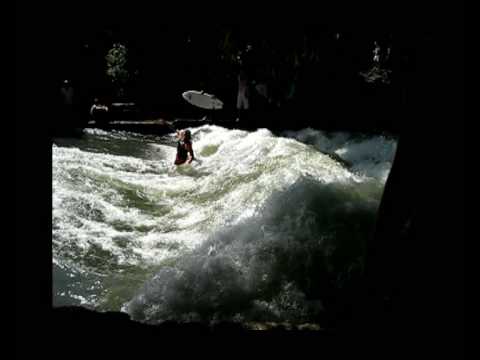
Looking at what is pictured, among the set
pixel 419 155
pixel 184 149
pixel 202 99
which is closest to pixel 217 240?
pixel 419 155

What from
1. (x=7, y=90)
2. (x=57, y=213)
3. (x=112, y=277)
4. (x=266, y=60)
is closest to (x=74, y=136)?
(x=57, y=213)

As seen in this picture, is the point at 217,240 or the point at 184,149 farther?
the point at 184,149

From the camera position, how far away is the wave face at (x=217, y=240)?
589cm

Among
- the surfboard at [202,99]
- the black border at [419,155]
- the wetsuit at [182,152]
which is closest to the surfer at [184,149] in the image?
the wetsuit at [182,152]

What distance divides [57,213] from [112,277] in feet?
8.32

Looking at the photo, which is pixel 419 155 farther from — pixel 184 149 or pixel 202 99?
pixel 202 99

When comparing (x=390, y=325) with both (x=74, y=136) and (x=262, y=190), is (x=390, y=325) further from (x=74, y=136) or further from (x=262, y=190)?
(x=74, y=136)

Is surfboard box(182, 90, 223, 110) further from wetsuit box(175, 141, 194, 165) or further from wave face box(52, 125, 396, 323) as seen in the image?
wave face box(52, 125, 396, 323)

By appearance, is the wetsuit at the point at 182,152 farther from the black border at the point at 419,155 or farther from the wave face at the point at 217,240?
the black border at the point at 419,155

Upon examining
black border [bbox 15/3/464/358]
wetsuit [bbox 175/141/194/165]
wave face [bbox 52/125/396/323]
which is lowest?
wave face [bbox 52/125/396/323]

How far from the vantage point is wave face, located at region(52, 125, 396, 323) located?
19.3ft

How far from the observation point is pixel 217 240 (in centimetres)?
684

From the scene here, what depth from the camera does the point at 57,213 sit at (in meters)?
8.66

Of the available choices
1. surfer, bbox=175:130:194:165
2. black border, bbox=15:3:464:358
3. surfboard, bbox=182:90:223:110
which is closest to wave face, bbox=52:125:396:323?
surfer, bbox=175:130:194:165
